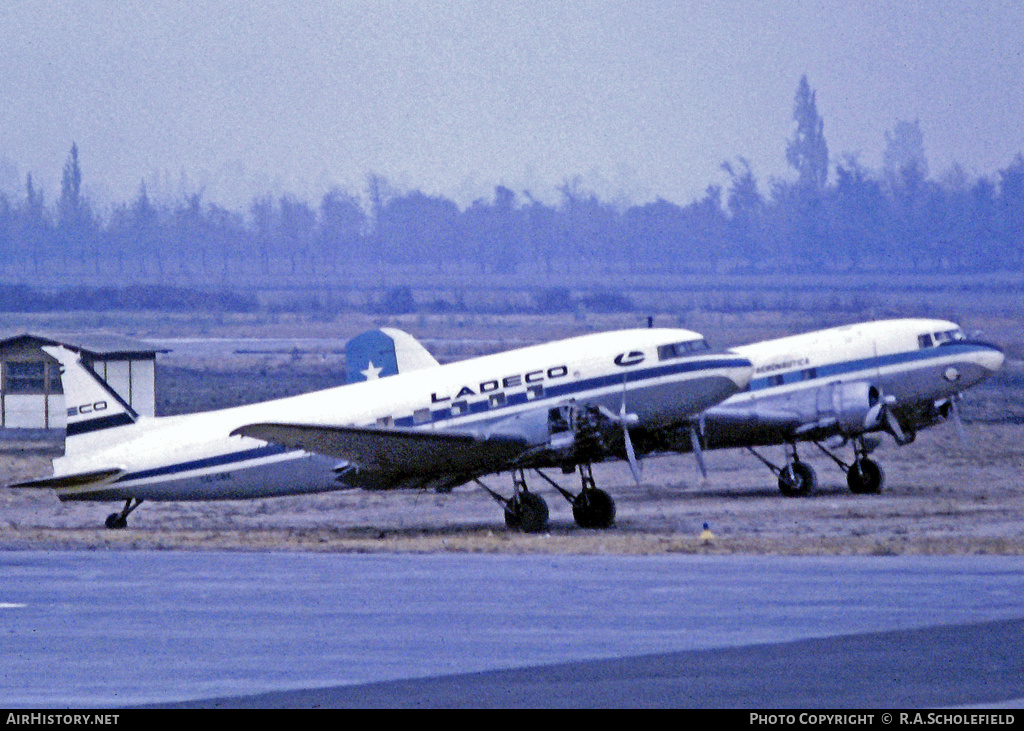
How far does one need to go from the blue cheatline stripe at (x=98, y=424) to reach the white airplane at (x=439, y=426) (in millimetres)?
22

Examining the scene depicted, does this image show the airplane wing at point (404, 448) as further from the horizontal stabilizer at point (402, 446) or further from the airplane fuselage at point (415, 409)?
the airplane fuselage at point (415, 409)

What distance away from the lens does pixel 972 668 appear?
18.5 m

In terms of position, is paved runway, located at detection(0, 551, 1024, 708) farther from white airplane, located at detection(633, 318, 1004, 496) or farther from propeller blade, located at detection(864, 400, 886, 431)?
white airplane, located at detection(633, 318, 1004, 496)

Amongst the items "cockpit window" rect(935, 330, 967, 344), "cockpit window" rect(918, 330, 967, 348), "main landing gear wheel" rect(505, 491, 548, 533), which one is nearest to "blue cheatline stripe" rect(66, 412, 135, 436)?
"main landing gear wheel" rect(505, 491, 548, 533)

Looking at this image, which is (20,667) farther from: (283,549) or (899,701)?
(283,549)

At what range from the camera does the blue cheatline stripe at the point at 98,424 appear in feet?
132

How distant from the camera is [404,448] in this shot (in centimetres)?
3762

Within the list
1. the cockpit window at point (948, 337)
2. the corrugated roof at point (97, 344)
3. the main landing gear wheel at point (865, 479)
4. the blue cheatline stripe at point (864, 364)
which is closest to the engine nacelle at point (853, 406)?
the blue cheatline stripe at point (864, 364)

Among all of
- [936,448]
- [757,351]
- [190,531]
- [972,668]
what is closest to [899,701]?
[972,668]

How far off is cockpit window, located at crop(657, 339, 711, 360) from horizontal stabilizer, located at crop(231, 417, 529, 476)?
3486mm

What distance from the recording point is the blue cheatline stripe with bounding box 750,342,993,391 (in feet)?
161

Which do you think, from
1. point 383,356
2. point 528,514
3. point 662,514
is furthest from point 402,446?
point 383,356

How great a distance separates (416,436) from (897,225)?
6530 inches

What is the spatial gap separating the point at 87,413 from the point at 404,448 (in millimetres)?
7496
